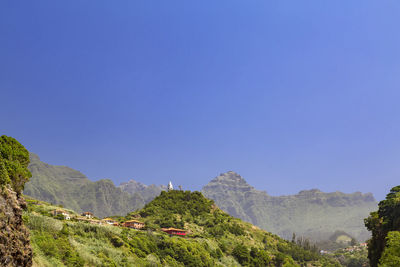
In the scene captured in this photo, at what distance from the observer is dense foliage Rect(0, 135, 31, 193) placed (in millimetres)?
24938

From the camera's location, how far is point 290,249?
123250 mm

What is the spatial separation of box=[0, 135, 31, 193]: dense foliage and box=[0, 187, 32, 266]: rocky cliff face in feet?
4.17

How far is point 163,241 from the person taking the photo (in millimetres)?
73750

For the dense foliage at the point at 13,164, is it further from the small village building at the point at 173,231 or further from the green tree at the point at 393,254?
the small village building at the point at 173,231

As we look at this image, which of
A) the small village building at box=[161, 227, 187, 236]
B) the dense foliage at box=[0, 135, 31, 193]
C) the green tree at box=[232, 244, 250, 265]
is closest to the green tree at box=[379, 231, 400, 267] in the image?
the dense foliage at box=[0, 135, 31, 193]

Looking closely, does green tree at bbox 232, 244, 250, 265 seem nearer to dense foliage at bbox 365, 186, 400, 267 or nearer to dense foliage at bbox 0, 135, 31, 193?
dense foliage at bbox 365, 186, 400, 267

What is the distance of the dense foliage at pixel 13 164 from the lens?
2494 cm

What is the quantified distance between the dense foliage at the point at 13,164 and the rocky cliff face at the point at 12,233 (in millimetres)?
1271

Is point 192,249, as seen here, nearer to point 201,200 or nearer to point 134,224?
point 134,224

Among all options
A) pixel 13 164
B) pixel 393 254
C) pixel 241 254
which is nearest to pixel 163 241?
pixel 241 254

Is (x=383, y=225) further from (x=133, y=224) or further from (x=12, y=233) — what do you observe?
(x=133, y=224)

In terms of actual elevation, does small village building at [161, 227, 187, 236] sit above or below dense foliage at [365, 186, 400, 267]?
below

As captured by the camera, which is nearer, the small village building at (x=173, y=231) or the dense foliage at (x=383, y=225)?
the dense foliage at (x=383, y=225)

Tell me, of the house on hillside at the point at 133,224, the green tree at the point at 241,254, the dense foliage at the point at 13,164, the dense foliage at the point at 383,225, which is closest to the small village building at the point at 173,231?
the house on hillside at the point at 133,224
